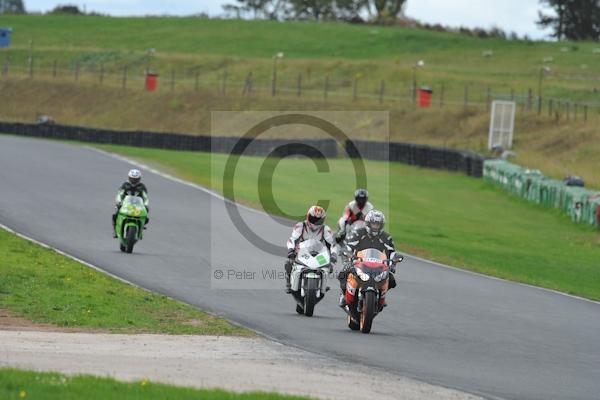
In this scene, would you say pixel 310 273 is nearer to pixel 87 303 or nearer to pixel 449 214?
pixel 87 303

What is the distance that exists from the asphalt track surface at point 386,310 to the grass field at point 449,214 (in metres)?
2.23

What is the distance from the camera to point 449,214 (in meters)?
36.5

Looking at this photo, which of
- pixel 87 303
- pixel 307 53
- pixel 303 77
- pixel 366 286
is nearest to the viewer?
pixel 366 286

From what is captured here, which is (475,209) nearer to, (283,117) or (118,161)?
(118,161)

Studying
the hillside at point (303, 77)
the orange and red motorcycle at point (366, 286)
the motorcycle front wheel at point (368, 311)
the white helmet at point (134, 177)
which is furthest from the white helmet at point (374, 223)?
the hillside at point (303, 77)

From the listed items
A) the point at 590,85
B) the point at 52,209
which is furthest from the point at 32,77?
the point at 52,209

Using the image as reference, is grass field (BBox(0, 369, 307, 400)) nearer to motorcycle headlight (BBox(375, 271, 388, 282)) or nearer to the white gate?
motorcycle headlight (BBox(375, 271, 388, 282))

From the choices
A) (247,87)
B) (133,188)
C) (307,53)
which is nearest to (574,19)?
(307,53)

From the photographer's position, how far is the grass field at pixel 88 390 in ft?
32.3

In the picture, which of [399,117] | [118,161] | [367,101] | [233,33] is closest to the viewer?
[118,161]

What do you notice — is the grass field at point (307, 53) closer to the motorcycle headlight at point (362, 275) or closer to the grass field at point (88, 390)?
the motorcycle headlight at point (362, 275)

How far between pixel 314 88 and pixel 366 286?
60557 mm

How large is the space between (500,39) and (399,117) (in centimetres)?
3506

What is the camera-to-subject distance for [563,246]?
30.2 m
